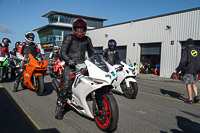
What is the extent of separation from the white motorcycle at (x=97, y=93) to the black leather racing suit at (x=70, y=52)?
33cm

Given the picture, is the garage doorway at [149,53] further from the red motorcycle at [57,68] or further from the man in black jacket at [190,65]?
the man in black jacket at [190,65]

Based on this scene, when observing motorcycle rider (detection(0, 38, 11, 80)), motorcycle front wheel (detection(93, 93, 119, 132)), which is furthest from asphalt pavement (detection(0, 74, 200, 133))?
motorcycle rider (detection(0, 38, 11, 80))

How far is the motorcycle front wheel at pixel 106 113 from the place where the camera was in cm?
298

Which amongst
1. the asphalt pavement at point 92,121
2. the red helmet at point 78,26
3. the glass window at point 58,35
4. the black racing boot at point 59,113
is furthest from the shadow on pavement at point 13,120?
the glass window at point 58,35

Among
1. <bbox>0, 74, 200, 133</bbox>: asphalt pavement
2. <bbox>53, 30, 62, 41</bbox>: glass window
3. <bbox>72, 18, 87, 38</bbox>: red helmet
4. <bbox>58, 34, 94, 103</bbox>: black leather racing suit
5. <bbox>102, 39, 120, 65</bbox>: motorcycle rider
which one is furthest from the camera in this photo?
<bbox>53, 30, 62, 41</bbox>: glass window

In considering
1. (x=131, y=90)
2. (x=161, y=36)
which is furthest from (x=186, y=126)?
(x=161, y=36)

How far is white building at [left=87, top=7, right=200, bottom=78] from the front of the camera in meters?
14.8

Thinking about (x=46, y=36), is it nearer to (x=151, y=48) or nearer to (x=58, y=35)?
(x=58, y=35)

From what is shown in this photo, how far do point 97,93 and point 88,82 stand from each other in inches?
11.0

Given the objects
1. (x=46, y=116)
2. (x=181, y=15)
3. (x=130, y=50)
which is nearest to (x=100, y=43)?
(x=130, y=50)

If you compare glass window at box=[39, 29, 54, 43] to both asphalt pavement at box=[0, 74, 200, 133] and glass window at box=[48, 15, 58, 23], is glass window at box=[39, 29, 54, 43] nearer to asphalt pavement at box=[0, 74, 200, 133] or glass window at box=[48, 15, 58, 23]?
glass window at box=[48, 15, 58, 23]

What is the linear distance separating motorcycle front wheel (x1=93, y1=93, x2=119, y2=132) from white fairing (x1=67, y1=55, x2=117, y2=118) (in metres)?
0.17

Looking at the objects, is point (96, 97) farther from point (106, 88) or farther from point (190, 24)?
point (190, 24)

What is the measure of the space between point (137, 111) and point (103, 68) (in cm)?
202
